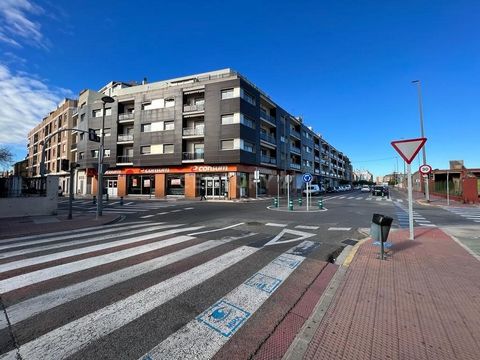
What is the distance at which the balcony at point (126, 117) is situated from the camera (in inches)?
1417

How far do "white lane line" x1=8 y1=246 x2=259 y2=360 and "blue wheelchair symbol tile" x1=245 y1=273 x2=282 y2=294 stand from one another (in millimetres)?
764

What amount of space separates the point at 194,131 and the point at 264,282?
97.7 feet

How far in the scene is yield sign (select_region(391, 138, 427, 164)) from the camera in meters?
6.99

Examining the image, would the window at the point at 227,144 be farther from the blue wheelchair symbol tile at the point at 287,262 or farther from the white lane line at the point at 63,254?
the blue wheelchair symbol tile at the point at 287,262

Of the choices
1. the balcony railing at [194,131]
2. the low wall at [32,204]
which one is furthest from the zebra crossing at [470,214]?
the balcony railing at [194,131]

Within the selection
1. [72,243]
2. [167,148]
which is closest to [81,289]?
[72,243]

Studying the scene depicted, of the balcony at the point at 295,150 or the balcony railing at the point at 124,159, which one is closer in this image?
the balcony railing at the point at 124,159

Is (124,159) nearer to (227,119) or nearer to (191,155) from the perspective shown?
(191,155)

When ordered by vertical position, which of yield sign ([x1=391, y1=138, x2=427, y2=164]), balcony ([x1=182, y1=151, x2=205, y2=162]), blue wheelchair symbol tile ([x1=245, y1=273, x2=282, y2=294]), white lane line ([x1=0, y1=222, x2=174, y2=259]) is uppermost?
balcony ([x1=182, y1=151, x2=205, y2=162])

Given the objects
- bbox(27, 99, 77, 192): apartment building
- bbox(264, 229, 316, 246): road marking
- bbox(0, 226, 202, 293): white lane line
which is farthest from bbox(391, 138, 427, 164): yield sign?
bbox(27, 99, 77, 192): apartment building

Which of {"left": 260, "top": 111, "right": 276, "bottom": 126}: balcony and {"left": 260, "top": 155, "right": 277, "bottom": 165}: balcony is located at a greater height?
{"left": 260, "top": 111, "right": 276, "bottom": 126}: balcony

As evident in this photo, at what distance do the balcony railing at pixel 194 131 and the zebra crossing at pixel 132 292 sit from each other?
25.7 metres

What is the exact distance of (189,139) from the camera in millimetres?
33219

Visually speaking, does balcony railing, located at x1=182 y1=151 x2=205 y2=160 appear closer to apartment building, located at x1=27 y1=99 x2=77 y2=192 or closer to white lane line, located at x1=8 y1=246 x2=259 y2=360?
apartment building, located at x1=27 y1=99 x2=77 y2=192
